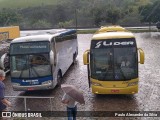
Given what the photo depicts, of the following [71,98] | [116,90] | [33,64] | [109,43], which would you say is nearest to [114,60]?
[109,43]

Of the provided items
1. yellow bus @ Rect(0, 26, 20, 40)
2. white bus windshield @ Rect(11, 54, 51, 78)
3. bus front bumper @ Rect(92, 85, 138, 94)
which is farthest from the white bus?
yellow bus @ Rect(0, 26, 20, 40)

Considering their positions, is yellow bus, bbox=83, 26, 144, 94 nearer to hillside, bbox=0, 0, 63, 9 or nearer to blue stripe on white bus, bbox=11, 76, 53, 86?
blue stripe on white bus, bbox=11, 76, 53, 86

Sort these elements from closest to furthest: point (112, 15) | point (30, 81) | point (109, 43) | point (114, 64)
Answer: point (114, 64) → point (109, 43) → point (30, 81) → point (112, 15)

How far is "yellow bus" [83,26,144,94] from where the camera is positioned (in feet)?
47.2

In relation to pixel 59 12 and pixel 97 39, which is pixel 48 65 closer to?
pixel 97 39

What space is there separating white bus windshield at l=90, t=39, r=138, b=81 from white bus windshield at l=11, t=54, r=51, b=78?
2.53 metres

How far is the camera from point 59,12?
86312mm

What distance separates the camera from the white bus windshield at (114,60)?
568 inches

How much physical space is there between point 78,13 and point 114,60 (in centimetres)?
6511

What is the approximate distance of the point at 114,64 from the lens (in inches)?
571

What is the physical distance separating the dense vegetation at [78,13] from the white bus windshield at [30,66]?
3699 cm

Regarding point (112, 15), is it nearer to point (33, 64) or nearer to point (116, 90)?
point (33, 64)

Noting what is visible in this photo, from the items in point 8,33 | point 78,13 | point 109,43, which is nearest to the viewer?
point 109,43

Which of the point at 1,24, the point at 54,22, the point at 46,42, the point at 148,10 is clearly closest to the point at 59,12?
the point at 54,22
